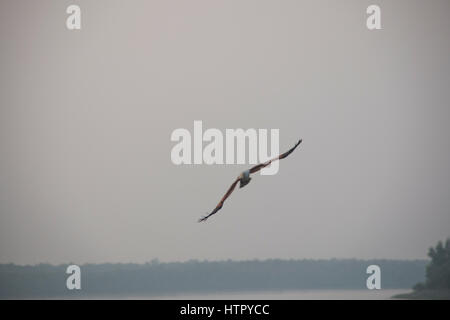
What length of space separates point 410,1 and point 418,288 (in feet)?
24.9

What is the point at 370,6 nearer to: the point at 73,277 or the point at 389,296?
the point at 389,296

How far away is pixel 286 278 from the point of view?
1032 inches

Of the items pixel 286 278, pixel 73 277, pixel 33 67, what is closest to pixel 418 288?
pixel 286 278

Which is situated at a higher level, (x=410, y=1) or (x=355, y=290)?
(x=410, y=1)

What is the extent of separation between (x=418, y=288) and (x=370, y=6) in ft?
22.9

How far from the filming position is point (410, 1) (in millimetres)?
27188

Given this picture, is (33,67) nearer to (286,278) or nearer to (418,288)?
(286,278)
